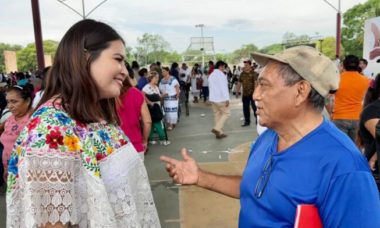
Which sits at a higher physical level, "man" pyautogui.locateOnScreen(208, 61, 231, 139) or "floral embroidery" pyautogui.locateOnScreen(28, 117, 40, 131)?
"floral embroidery" pyautogui.locateOnScreen(28, 117, 40, 131)

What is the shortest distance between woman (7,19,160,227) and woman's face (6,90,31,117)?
3.11 meters

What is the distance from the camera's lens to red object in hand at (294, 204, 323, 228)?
132 centimetres

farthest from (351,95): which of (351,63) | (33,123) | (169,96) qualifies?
(169,96)

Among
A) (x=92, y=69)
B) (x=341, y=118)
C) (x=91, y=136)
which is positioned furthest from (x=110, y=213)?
(x=341, y=118)

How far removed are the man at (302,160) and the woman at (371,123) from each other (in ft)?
6.16

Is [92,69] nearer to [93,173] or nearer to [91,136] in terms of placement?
[91,136]

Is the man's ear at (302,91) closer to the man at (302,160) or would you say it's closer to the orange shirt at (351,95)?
the man at (302,160)

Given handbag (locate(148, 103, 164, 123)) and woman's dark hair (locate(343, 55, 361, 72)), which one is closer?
woman's dark hair (locate(343, 55, 361, 72))

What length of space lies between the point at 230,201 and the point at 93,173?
3.36 m

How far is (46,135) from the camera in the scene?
1.30 metres

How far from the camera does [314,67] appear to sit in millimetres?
1445

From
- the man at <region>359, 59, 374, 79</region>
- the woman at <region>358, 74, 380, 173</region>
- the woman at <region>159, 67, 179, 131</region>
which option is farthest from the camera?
the man at <region>359, 59, 374, 79</region>

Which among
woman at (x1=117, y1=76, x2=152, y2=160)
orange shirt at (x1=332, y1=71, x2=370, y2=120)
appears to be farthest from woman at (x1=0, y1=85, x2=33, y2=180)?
orange shirt at (x1=332, y1=71, x2=370, y2=120)

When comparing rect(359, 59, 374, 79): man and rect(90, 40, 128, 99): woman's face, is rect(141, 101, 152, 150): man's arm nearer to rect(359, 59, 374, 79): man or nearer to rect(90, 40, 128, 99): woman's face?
rect(90, 40, 128, 99): woman's face
